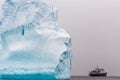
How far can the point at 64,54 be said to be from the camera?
2838mm

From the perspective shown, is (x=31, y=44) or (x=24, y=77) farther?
(x=31, y=44)

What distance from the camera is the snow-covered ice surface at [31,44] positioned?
278 centimetres

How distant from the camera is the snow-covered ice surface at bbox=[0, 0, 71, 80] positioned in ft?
9.12

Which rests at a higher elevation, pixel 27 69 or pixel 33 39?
pixel 33 39

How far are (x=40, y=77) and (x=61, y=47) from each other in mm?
325

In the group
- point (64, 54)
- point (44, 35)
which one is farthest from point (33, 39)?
point (64, 54)

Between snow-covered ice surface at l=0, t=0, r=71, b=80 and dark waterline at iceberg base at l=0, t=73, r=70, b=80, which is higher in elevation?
snow-covered ice surface at l=0, t=0, r=71, b=80

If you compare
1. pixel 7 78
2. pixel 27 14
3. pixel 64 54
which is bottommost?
pixel 7 78

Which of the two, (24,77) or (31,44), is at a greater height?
(31,44)

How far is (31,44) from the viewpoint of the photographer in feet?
9.44

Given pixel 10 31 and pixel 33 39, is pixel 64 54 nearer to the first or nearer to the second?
pixel 33 39

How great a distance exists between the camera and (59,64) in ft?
9.17

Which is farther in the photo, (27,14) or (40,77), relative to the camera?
(27,14)

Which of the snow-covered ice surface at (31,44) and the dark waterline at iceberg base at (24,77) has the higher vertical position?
the snow-covered ice surface at (31,44)
